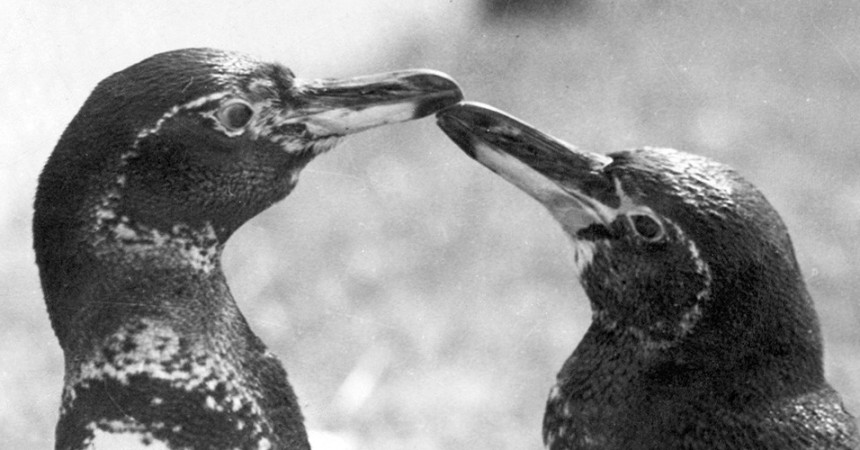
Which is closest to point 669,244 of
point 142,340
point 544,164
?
point 544,164

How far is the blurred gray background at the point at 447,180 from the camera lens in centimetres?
266

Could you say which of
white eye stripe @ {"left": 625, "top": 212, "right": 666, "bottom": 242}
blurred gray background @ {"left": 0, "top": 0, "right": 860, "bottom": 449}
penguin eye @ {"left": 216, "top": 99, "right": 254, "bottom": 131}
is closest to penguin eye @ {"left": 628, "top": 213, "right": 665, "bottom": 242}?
white eye stripe @ {"left": 625, "top": 212, "right": 666, "bottom": 242}

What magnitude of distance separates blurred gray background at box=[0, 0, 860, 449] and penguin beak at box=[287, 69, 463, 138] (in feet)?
0.90

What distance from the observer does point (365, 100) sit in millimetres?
2336

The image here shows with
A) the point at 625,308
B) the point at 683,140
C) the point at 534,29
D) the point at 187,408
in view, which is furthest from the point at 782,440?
the point at 534,29

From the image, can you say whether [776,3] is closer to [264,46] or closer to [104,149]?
[264,46]

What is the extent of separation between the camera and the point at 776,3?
9.56 ft

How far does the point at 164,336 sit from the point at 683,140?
1.24 metres

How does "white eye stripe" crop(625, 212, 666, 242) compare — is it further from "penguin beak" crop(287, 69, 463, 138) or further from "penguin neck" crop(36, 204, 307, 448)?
"penguin neck" crop(36, 204, 307, 448)

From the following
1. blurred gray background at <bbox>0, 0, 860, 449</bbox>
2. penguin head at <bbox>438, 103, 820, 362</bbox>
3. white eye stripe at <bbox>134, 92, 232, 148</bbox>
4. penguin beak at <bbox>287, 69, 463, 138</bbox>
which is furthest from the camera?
blurred gray background at <bbox>0, 0, 860, 449</bbox>

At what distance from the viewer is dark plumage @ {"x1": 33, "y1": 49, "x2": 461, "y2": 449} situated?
2191mm

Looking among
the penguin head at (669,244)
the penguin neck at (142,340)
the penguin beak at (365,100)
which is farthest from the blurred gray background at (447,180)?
the penguin head at (669,244)

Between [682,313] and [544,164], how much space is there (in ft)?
1.21

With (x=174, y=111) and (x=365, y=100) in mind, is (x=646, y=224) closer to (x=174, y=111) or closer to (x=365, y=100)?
(x=365, y=100)
